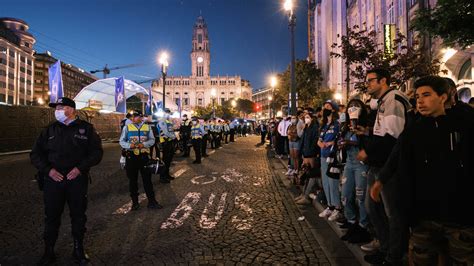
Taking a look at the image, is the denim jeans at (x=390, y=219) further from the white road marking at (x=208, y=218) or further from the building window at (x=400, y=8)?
the building window at (x=400, y=8)

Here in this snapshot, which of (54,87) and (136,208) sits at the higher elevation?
(54,87)

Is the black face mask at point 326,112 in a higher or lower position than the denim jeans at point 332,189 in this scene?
higher

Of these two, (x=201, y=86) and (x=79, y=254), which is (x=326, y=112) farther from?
(x=201, y=86)

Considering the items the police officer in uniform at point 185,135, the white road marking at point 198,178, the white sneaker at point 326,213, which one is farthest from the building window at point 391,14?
the white sneaker at point 326,213

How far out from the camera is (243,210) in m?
6.99

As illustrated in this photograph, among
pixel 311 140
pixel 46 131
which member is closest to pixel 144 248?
pixel 46 131

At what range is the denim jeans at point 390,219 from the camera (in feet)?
9.91

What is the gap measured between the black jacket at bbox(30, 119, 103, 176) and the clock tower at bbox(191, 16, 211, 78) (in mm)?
173924

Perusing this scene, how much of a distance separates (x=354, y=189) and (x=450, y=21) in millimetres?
3829

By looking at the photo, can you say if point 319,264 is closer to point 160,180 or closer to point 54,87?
point 160,180

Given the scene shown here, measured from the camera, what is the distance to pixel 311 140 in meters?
7.25

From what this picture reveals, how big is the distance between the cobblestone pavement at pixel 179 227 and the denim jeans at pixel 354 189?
67 centimetres

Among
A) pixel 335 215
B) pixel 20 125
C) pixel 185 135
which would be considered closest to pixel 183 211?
pixel 335 215

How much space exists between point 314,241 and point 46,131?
3.85 metres
